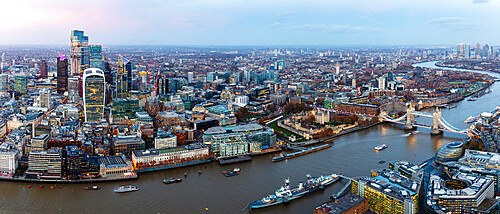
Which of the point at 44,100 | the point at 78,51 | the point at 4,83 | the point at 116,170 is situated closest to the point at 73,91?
the point at 44,100

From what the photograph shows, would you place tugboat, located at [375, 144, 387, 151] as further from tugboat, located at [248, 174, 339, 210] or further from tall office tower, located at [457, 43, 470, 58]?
tall office tower, located at [457, 43, 470, 58]

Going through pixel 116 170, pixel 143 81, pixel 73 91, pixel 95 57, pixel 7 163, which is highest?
pixel 95 57

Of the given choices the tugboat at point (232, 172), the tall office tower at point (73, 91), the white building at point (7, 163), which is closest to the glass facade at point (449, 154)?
the tugboat at point (232, 172)

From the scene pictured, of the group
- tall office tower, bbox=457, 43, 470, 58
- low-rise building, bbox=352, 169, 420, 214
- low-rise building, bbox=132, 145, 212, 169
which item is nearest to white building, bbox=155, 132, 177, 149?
low-rise building, bbox=132, 145, 212, 169

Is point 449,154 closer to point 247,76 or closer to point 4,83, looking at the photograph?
point 247,76

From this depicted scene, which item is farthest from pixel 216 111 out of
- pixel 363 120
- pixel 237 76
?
pixel 237 76
